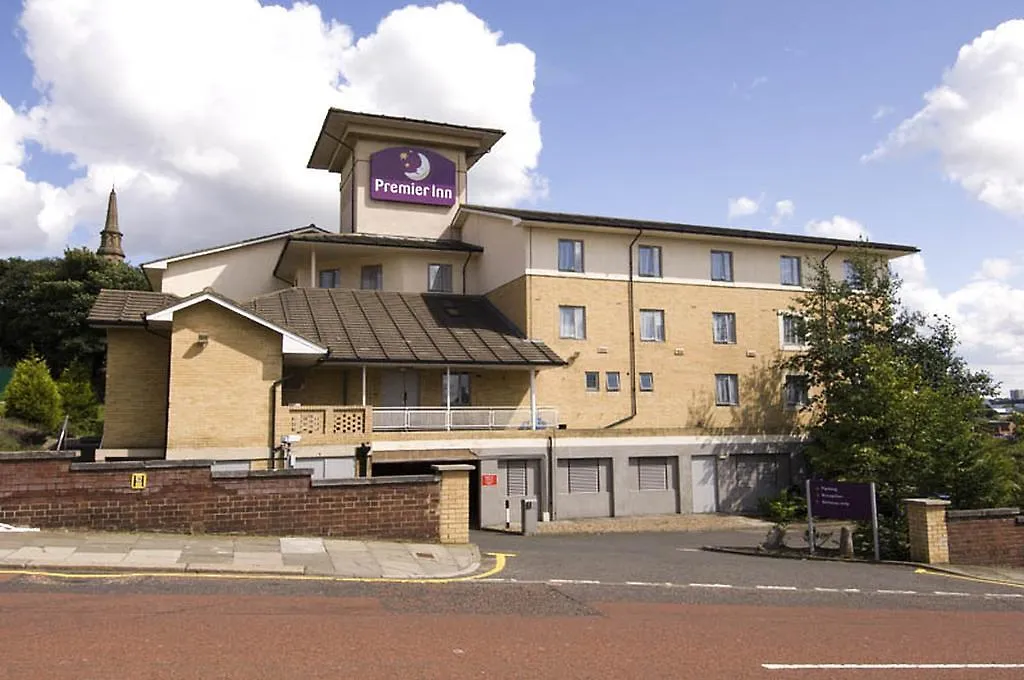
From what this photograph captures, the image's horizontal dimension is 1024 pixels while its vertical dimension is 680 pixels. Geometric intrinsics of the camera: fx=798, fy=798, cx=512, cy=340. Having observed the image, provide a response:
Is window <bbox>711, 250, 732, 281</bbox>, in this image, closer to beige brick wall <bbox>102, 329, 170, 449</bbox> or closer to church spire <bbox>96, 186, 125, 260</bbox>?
beige brick wall <bbox>102, 329, 170, 449</bbox>

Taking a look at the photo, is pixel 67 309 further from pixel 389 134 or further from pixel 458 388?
pixel 458 388

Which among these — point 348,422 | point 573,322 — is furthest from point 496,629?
point 573,322

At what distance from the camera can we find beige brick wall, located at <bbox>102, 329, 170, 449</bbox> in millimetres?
22203

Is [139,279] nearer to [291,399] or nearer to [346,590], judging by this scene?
[291,399]

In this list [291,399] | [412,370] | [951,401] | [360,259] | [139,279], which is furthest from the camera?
[139,279]

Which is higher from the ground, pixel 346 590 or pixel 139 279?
pixel 139 279

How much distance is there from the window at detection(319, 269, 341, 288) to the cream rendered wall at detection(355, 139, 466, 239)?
9.73 ft

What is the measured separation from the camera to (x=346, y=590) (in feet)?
34.2

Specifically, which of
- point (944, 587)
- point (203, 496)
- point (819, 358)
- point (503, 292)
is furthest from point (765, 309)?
point (203, 496)

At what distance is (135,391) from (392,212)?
16383 mm

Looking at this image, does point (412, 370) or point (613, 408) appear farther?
point (613, 408)

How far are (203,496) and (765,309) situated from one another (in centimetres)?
2543

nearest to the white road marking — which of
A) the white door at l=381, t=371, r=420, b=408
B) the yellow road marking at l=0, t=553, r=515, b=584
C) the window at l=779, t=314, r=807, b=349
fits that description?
the yellow road marking at l=0, t=553, r=515, b=584

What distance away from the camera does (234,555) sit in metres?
12.5
